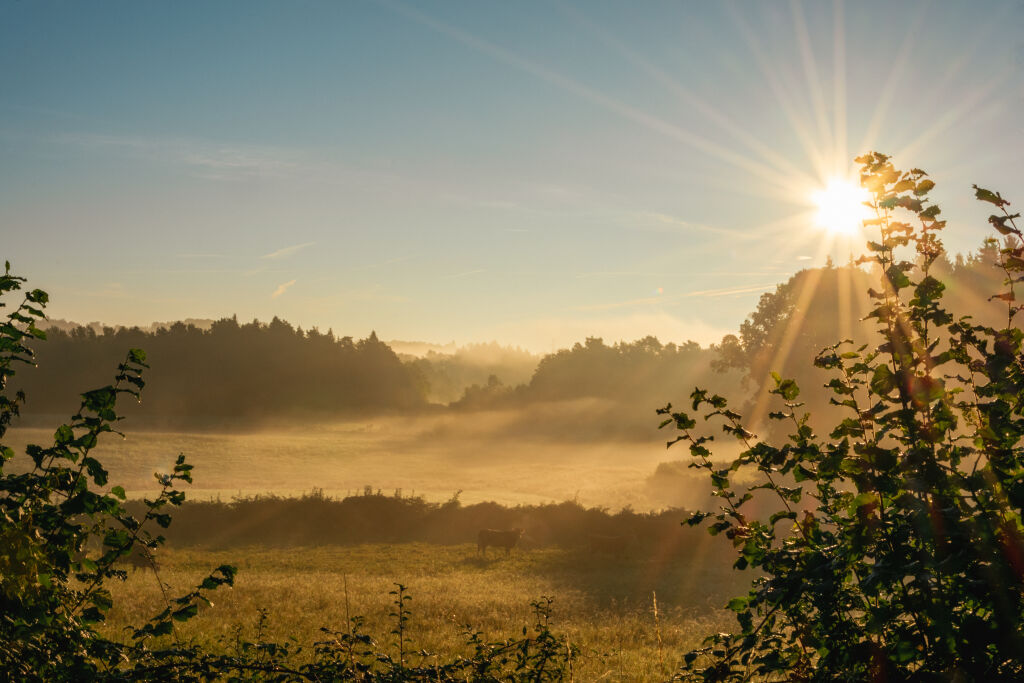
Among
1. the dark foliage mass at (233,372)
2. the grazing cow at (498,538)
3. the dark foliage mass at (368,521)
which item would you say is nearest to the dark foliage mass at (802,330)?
the dark foliage mass at (368,521)

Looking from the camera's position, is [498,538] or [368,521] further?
→ [368,521]

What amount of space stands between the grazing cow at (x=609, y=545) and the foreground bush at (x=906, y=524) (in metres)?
25.8

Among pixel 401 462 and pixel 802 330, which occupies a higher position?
pixel 802 330

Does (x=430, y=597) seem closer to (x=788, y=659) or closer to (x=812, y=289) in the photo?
(x=788, y=659)

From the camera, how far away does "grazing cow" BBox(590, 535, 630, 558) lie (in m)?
28.4

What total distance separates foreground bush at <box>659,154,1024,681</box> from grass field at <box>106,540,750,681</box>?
6731mm

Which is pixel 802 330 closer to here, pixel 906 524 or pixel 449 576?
pixel 449 576

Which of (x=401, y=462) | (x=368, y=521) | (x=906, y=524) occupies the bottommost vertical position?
(x=401, y=462)

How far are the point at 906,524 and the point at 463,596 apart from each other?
17910mm

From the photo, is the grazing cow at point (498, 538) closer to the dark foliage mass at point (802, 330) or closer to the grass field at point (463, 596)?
the grass field at point (463, 596)

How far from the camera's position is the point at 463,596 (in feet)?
63.6

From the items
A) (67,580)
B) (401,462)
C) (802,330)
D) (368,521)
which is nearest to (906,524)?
(67,580)

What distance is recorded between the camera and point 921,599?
2.78 metres

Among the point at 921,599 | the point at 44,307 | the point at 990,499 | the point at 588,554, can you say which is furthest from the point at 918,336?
the point at 588,554
